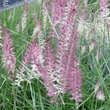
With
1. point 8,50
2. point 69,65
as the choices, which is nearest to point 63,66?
point 69,65

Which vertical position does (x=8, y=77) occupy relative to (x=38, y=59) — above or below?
below

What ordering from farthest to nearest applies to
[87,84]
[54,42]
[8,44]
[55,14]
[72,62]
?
[54,42]
[87,84]
[55,14]
[8,44]
[72,62]

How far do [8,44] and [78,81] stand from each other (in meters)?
0.27

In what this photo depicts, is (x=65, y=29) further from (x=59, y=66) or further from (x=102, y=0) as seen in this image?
(x=102, y=0)

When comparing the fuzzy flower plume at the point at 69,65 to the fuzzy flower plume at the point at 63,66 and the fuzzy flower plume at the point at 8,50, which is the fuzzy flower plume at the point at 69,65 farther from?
the fuzzy flower plume at the point at 8,50

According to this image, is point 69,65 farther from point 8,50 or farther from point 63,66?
point 8,50

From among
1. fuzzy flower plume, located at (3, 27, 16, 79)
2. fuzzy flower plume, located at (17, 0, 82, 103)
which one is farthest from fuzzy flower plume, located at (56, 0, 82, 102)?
fuzzy flower plume, located at (3, 27, 16, 79)

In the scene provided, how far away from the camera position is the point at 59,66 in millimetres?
730

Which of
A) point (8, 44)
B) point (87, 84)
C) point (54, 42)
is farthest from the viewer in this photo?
point (54, 42)

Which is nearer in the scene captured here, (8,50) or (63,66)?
(63,66)

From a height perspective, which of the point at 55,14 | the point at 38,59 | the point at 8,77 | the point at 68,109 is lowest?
the point at 68,109

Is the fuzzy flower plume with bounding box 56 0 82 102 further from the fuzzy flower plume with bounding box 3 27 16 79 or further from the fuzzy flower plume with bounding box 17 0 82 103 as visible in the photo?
the fuzzy flower plume with bounding box 3 27 16 79

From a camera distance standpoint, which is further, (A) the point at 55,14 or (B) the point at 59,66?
(A) the point at 55,14

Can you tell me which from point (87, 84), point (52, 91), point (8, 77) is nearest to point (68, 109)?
point (87, 84)
